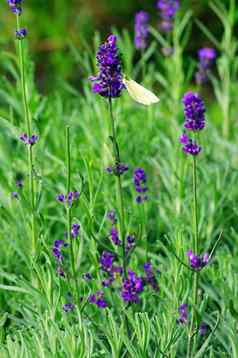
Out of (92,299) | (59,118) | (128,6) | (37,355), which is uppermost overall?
(128,6)

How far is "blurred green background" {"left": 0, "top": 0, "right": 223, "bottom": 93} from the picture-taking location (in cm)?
702

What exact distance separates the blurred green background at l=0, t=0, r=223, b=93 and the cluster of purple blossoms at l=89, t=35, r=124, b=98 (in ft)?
15.3

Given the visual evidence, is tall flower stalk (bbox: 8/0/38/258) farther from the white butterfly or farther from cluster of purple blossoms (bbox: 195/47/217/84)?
cluster of purple blossoms (bbox: 195/47/217/84)

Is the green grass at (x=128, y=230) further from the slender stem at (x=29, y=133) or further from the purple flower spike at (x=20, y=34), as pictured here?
the purple flower spike at (x=20, y=34)

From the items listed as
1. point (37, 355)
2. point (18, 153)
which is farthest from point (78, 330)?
point (18, 153)

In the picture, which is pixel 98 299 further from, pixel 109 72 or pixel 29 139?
pixel 109 72

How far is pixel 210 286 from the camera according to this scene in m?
2.99

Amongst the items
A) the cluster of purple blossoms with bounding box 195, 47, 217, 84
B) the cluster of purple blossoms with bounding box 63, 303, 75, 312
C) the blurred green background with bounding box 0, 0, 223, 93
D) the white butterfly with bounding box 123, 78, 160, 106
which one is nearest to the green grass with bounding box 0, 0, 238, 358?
the cluster of purple blossoms with bounding box 63, 303, 75, 312

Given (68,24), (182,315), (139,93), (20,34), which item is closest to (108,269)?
(182,315)

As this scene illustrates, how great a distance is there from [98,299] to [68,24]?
16.8ft

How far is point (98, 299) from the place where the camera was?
262 centimetres

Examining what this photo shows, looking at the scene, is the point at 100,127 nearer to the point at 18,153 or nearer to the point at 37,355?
the point at 18,153

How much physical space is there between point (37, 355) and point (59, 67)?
4.89 m

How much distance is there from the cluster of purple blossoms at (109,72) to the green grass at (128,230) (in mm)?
255
